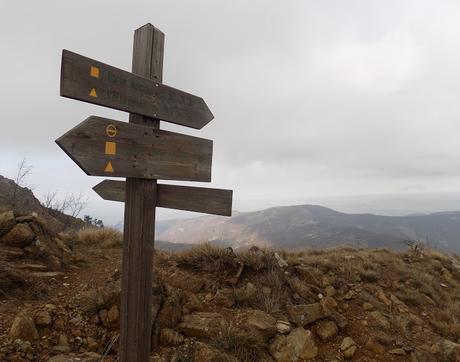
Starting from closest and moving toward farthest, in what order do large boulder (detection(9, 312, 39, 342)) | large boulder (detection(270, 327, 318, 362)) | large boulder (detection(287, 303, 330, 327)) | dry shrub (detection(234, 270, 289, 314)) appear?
1. large boulder (detection(9, 312, 39, 342))
2. large boulder (detection(270, 327, 318, 362))
3. large boulder (detection(287, 303, 330, 327))
4. dry shrub (detection(234, 270, 289, 314))

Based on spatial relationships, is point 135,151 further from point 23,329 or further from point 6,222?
point 6,222

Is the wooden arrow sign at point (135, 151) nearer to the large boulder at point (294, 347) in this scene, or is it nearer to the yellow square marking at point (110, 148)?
the yellow square marking at point (110, 148)

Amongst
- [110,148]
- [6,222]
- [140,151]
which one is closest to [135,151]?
[140,151]

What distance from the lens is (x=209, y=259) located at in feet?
23.6

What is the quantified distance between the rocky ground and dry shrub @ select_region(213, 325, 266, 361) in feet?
0.06

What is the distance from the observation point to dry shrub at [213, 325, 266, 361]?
4.77 metres

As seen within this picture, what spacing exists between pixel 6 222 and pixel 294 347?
20.4ft

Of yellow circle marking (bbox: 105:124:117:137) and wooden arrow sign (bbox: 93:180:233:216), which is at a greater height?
yellow circle marking (bbox: 105:124:117:137)

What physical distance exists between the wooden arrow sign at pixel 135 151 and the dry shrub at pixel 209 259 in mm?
4057

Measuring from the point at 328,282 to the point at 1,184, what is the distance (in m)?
22.0

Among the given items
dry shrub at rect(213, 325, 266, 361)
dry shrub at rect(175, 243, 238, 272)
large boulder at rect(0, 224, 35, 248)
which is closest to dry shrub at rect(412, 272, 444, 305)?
dry shrub at rect(175, 243, 238, 272)

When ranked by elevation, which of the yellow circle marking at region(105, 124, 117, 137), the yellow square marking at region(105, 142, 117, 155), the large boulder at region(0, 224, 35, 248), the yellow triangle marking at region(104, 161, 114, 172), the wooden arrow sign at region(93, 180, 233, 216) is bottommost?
the large boulder at region(0, 224, 35, 248)

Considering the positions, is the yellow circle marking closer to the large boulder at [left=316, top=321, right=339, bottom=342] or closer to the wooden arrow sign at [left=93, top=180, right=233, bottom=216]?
the wooden arrow sign at [left=93, top=180, right=233, bottom=216]

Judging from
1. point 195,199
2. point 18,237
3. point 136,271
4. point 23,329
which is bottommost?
point 23,329
